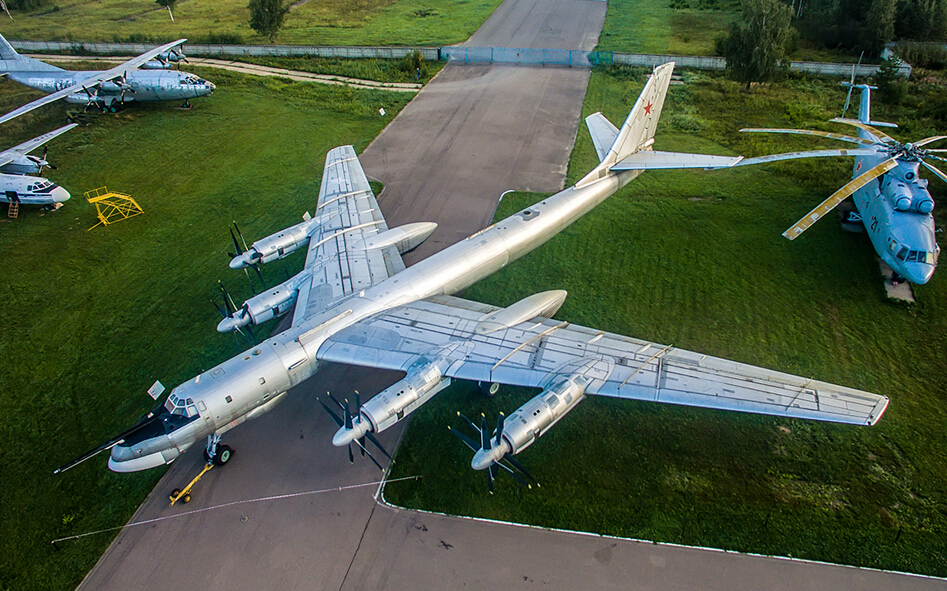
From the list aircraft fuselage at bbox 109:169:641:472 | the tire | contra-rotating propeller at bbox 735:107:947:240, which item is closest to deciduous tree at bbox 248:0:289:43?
aircraft fuselage at bbox 109:169:641:472

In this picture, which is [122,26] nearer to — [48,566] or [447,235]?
[447,235]

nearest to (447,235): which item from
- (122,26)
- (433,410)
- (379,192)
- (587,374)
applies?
(379,192)

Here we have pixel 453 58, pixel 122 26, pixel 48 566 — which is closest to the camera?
pixel 48 566

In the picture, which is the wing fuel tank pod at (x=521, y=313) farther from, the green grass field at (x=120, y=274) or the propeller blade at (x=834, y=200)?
the propeller blade at (x=834, y=200)

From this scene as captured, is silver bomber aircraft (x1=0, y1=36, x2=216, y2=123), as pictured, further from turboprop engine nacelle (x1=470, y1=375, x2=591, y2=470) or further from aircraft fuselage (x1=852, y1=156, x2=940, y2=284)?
aircraft fuselage (x1=852, y1=156, x2=940, y2=284)

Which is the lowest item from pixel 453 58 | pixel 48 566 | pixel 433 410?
pixel 48 566

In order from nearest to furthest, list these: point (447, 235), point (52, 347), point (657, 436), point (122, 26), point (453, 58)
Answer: point (657, 436), point (52, 347), point (447, 235), point (453, 58), point (122, 26)

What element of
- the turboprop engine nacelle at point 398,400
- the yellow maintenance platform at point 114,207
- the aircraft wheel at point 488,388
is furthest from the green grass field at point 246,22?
the turboprop engine nacelle at point 398,400
